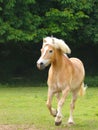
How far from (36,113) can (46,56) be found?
3.93 meters

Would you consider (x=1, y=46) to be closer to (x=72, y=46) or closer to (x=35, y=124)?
(x=72, y=46)

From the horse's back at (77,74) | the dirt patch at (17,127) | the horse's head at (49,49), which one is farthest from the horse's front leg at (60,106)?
the horse's head at (49,49)

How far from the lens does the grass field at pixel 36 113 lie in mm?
11020

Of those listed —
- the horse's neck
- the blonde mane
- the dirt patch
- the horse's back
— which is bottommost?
the dirt patch

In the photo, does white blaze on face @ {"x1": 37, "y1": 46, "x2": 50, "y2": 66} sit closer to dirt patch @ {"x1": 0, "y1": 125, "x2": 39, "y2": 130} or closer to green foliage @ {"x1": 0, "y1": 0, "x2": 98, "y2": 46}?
dirt patch @ {"x1": 0, "y1": 125, "x2": 39, "y2": 130}

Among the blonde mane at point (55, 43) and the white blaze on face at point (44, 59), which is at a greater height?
the blonde mane at point (55, 43)

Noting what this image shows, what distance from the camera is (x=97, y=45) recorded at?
30.4 metres

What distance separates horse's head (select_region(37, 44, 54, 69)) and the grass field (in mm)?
1347

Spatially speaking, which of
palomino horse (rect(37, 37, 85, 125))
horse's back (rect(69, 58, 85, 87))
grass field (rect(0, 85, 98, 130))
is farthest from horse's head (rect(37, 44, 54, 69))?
grass field (rect(0, 85, 98, 130))

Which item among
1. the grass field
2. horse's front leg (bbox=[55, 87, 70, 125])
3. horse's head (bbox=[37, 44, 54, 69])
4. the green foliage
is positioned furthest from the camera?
the green foliage

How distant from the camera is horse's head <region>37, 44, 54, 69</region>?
10.4 m

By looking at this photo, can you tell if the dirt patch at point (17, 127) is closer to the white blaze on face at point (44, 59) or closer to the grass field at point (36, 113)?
the grass field at point (36, 113)

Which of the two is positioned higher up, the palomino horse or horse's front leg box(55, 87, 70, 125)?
the palomino horse

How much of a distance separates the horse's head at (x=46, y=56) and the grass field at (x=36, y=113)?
1.35m
